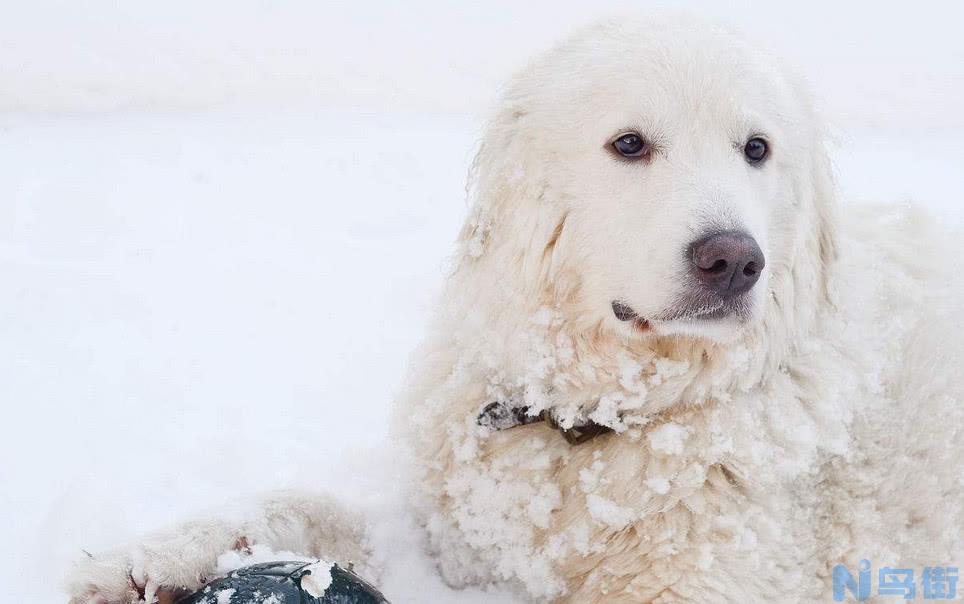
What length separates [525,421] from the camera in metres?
2.87

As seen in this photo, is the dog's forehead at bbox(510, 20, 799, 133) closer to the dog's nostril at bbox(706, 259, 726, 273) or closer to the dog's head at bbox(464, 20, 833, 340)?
the dog's head at bbox(464, 20, 833, 340)

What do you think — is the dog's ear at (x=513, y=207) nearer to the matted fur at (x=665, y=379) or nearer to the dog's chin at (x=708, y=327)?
the matted fur at (x=665, y=379)

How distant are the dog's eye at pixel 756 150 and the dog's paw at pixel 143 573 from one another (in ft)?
6.41

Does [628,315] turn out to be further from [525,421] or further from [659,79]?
[659,79]

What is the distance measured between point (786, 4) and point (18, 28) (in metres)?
8.72

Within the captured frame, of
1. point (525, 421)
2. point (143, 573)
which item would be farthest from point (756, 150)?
point (143, 573)

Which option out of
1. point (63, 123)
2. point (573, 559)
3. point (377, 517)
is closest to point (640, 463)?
point (573, 559)

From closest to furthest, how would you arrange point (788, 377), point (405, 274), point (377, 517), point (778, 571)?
point (778, 571) → point (788, 377) → point (377, 517) → point (405, 274)

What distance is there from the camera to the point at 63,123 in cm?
685

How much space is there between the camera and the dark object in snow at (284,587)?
2.19 metres

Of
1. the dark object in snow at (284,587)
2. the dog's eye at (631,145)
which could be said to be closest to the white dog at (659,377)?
the dog's eye at (631,145)

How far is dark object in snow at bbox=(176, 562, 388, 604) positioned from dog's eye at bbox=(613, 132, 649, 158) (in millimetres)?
1446

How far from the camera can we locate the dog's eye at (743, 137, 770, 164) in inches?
105

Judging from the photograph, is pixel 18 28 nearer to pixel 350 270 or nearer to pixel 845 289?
pixel 350 270
